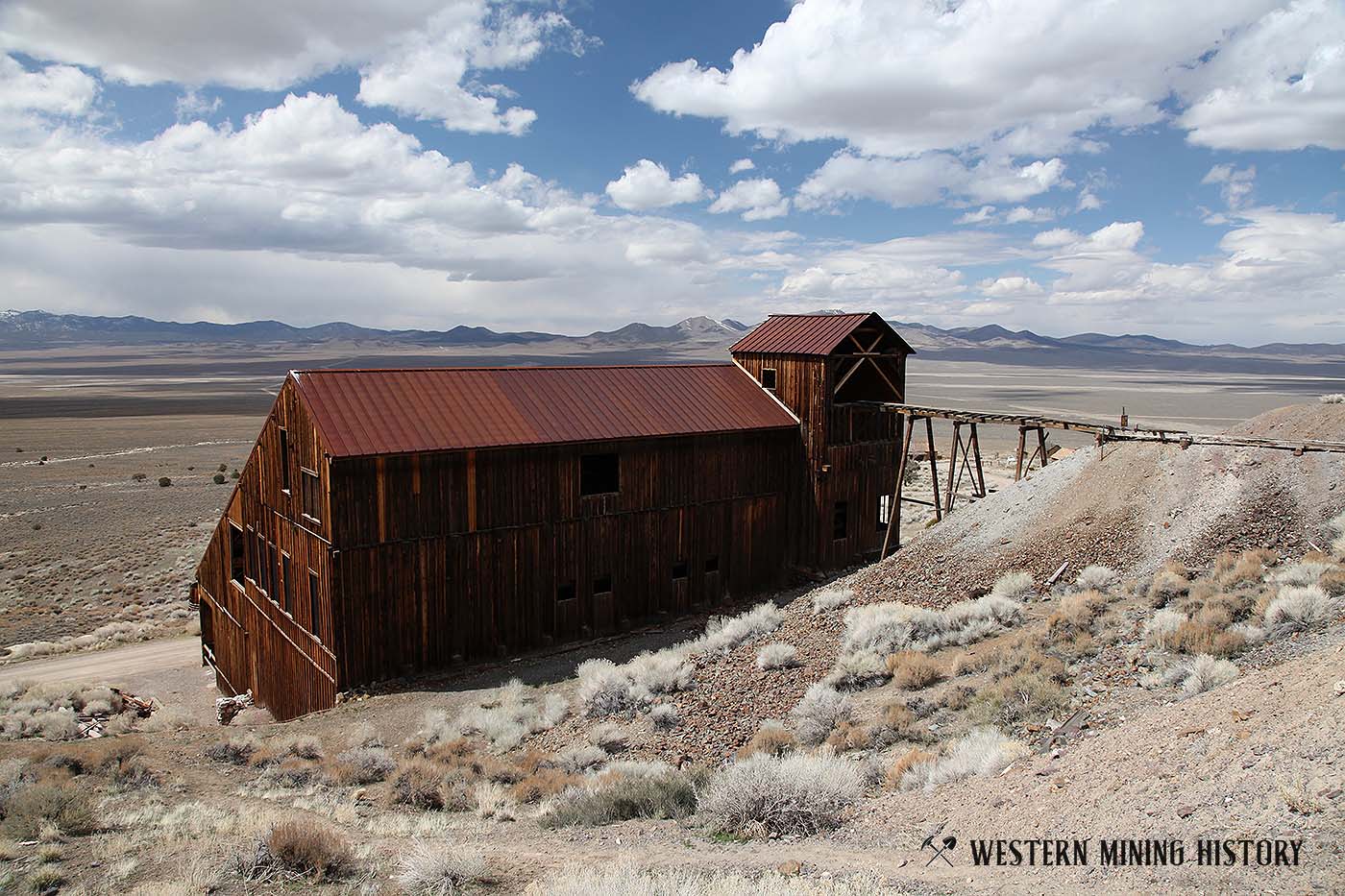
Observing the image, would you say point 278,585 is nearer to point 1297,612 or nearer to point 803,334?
point 803,334

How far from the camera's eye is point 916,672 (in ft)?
41.9

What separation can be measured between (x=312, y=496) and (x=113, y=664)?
1100 cm

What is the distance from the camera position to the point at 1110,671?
37.9 ft

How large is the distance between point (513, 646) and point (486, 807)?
29.0 feet

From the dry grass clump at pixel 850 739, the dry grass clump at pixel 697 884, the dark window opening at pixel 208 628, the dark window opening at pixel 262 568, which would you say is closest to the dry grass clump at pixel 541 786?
the dry grass clump at pixel 850 739

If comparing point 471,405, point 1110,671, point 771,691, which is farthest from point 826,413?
point 1110,671

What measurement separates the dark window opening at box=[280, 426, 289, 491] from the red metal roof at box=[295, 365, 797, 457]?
5.03 ft

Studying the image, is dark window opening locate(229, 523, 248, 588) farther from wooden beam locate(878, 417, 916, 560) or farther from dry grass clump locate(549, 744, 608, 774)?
wooden beam locate(878, 417, 916, 560)

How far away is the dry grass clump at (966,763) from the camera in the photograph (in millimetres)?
9305

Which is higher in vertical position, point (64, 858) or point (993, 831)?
point (993, 831)

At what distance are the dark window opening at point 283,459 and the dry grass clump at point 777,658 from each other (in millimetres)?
11306

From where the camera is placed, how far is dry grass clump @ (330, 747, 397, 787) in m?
12.4

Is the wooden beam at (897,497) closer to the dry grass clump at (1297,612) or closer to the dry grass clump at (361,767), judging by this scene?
the dry grass clump at (1297,612)

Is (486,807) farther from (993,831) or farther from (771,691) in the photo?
(993,831)
